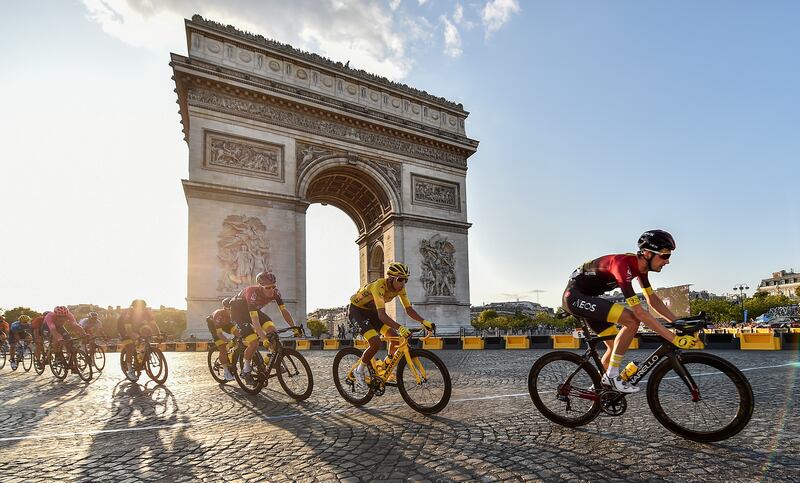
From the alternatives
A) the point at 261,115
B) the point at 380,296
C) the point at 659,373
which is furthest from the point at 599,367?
the point at 261,115

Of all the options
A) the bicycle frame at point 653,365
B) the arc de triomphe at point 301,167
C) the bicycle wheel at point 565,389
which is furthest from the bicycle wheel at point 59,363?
the arc de triomphe at point 301,167

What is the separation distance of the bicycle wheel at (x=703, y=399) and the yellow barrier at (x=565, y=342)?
13.8 metres

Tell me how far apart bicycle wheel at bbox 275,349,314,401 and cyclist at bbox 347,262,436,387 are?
88cm

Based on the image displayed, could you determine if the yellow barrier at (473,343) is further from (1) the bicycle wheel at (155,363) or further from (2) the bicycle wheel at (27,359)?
(2) the bicycle wheel at (27,359)

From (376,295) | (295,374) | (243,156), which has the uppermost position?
(243,156)

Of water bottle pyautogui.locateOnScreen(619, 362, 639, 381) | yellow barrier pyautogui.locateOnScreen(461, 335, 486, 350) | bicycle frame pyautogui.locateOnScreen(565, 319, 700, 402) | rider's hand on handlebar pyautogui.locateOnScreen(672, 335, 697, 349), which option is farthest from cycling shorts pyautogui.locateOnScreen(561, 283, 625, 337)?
yellow barrier pyautogui.locateOnScreen(461, 335, 486, 350)

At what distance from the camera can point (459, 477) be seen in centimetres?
284

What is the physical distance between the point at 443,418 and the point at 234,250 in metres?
19.5

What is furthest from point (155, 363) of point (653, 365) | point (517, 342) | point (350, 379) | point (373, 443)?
point (517, 342)

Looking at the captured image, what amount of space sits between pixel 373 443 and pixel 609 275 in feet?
8.24

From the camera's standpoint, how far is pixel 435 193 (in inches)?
1152

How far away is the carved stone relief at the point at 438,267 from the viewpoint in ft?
90.0

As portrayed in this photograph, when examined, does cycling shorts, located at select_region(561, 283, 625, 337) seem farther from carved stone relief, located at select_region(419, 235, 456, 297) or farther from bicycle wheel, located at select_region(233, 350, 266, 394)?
carved stone relief, located at select_region(419, 235, 456, 297)

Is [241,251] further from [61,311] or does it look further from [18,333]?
[61,311]
